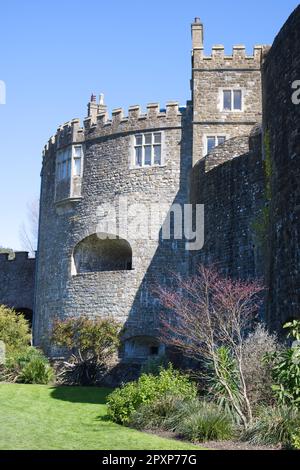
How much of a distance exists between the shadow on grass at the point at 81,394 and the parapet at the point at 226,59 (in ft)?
46.8

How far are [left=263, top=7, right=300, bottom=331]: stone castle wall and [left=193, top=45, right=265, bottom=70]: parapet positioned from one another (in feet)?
35.8

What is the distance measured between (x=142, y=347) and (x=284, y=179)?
1399cm

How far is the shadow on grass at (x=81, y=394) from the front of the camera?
62.4 feet

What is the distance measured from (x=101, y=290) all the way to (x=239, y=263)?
9263mm

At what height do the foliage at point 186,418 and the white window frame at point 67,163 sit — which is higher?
the white window frame at point 67,163

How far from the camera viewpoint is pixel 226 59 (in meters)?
27.6

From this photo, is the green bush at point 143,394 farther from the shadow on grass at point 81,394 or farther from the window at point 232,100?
the window at point 232,100

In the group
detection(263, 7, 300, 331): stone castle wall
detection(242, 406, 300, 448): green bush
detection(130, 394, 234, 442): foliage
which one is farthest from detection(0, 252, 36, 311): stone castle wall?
detection(242, 406, 300, 448): green bush

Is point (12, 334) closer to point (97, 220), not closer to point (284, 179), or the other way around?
point (97, 220)

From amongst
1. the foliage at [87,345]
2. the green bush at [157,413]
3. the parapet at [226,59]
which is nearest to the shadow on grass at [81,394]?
the foliage at [87,345]

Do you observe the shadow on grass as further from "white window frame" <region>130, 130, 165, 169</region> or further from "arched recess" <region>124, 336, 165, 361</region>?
"white window frame" <region>130, 130, 165, 169</region>

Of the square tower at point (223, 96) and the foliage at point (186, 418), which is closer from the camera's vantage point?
the foliage at point (186, 418)

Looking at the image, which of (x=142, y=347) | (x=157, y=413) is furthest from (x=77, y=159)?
(x=157, y=413)

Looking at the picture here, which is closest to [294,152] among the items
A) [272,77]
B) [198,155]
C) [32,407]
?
[272,77]
